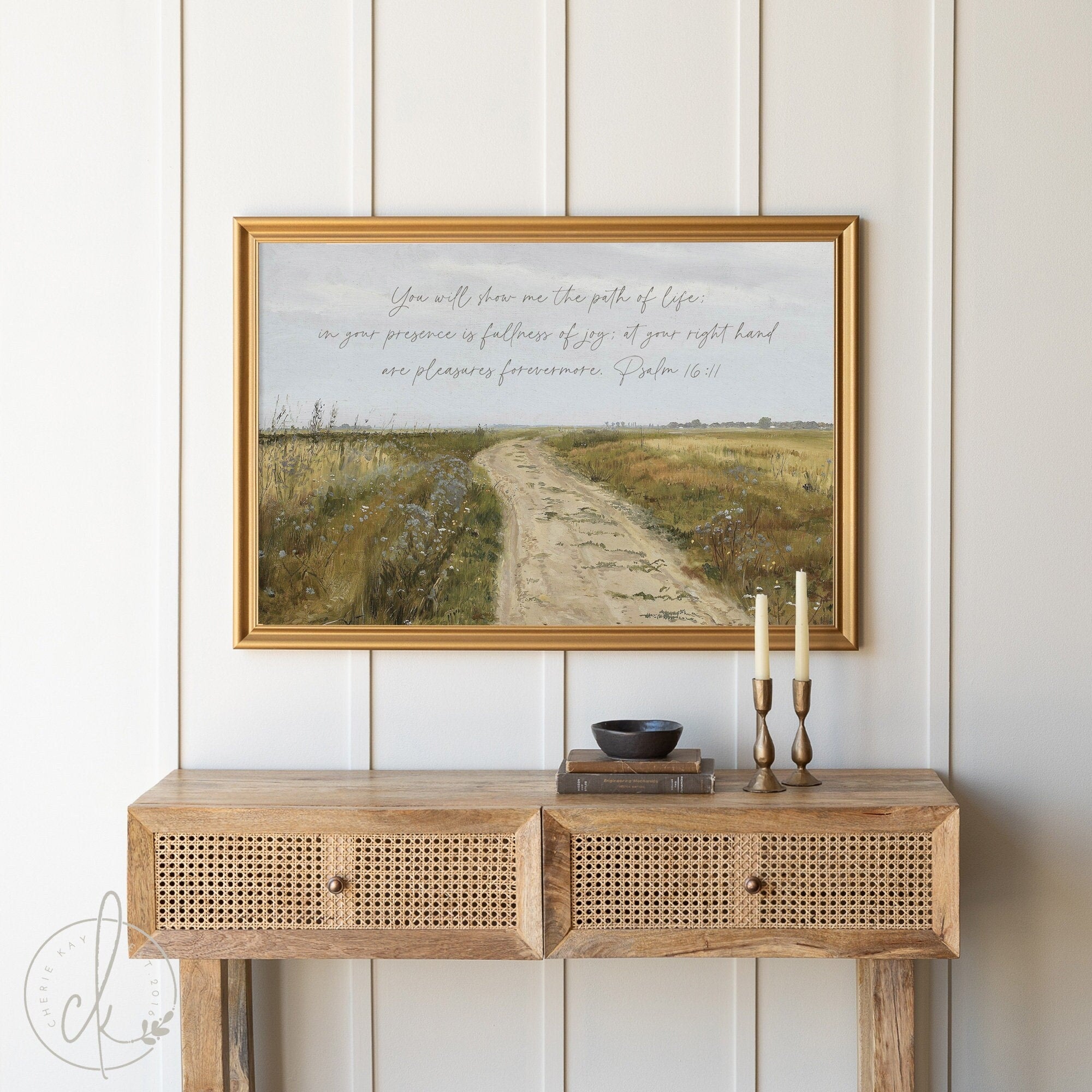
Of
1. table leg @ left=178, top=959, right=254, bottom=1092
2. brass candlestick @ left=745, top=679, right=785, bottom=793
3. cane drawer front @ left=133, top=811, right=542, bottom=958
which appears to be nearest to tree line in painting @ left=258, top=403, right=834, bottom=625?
brass candlestick @ left=745, top=679, right=785, bottom=793

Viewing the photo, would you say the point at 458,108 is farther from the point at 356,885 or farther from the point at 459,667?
the point at 356,885

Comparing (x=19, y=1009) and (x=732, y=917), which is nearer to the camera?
(x=732, y=917)

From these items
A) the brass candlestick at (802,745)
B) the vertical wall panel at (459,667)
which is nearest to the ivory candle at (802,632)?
the brass candlestick at (802,745)

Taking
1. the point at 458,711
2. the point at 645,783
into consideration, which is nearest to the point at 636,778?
the point at 645,783

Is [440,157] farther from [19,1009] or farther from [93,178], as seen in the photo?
[19,1009]

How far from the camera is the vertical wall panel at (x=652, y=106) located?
73.4 inches

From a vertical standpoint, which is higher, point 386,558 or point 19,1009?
point 386,558

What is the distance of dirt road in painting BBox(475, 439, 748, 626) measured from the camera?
6.15 feet

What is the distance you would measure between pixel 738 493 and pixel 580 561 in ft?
1.12

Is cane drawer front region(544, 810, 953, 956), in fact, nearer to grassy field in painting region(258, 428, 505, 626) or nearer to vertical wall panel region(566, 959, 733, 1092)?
vertical wall panel region(566, 959, 733, 1092)

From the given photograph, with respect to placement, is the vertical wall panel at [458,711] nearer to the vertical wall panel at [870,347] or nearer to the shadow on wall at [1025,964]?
the vertical wall panel at [870,347]

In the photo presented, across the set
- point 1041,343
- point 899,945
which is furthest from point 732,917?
point 1041,343

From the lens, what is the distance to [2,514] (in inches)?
75.1

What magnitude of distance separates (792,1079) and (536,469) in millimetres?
1319
